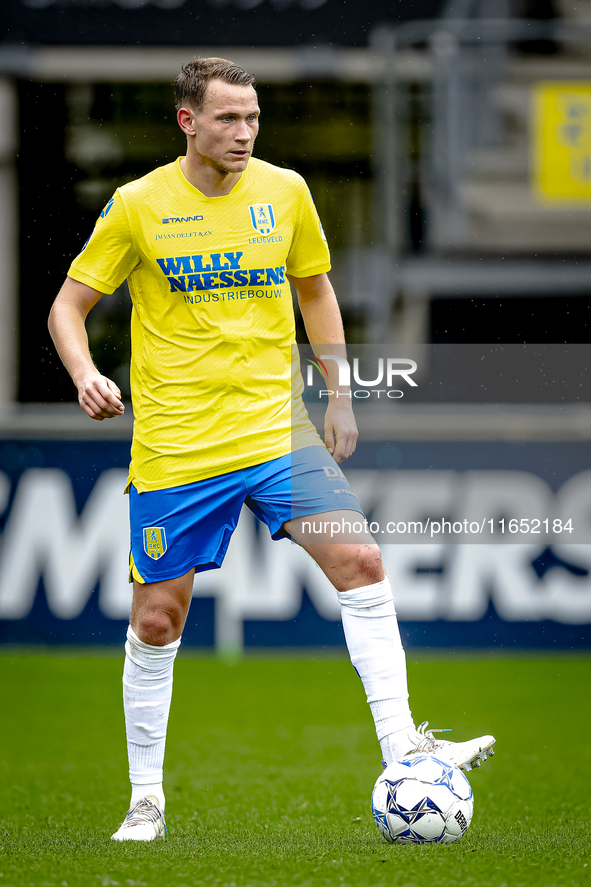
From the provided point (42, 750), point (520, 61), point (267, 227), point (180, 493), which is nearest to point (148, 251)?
point (267, 227)

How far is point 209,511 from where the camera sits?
103 inches

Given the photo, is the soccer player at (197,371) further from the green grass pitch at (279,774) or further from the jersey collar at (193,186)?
the green grass pitch at (279,774)

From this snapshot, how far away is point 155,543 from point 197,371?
0.42 m

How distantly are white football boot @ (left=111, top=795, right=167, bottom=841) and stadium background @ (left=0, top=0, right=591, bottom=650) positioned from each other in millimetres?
2752

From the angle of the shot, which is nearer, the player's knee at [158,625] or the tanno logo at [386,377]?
the player's knee at [158,625]

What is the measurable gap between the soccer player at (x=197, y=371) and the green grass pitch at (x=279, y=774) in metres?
0.31

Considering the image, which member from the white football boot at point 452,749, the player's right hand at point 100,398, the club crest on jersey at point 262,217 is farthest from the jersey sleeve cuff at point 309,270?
the white football boot at point 452,749

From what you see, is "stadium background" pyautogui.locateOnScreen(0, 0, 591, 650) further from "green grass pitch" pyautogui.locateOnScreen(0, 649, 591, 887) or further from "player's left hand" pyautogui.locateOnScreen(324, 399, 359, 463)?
"player's left hand" pyautogui.locateOnScreen(324, 399, 359, 463)

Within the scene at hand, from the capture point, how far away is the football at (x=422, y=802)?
91.4 inches

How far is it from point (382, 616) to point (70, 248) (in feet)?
11.4

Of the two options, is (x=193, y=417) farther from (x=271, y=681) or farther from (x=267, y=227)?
(x=271, y=681)

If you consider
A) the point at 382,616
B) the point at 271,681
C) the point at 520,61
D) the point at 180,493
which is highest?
the point at 520,61

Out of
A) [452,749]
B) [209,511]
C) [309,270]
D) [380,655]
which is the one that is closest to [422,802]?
[452,749]

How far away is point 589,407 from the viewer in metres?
5.51
